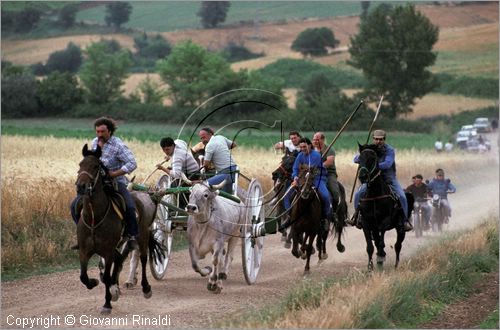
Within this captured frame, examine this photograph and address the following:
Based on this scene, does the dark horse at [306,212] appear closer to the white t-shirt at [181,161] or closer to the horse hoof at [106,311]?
the white t-shirt at [181,161]

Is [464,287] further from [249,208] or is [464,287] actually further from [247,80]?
[247,80]

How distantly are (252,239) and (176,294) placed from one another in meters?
2.02

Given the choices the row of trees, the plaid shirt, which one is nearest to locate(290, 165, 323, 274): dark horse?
the plaid shirt

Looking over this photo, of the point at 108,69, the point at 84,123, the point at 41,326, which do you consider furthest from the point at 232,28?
the point at 41,326

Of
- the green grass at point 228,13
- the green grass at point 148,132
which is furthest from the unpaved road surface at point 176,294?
the green grass at point 228,13

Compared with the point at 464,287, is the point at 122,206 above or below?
above

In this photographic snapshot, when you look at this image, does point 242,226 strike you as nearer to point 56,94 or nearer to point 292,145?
point 292,145

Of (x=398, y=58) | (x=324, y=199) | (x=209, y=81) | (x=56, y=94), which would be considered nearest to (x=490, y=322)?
(x=324, y=199)

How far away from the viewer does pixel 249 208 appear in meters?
18.0

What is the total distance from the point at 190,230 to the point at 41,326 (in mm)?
3554

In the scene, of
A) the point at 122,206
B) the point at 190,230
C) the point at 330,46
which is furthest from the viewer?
the point at 330,46

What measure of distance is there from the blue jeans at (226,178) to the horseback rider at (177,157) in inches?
14.9

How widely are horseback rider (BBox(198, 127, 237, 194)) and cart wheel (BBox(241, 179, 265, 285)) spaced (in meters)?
0.43

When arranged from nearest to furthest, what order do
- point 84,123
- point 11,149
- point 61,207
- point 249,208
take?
point 249,208 → point 61,207 → point 11,149 → point 84,123
